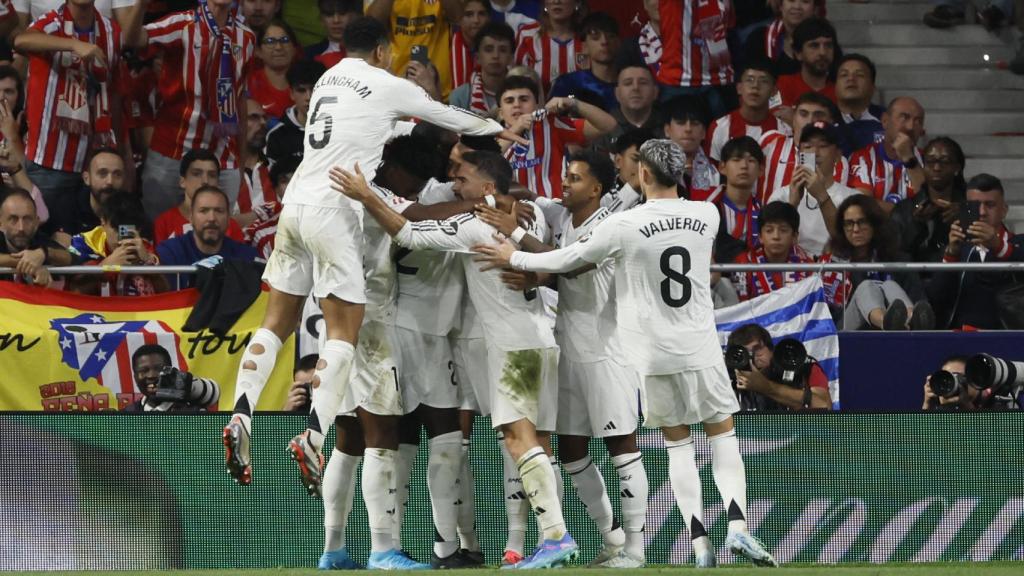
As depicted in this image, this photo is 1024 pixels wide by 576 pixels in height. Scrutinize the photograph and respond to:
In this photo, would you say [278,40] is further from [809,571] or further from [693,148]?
[809,571]

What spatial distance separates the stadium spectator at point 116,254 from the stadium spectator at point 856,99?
6.25 metres

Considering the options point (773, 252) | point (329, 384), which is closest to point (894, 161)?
point (773, 252)

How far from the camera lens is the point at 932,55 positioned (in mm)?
17766

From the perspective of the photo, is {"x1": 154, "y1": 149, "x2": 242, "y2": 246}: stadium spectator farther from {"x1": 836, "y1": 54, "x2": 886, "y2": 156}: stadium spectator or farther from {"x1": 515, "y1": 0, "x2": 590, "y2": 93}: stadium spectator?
{"x1": 836, "y1": 54, "x2": 886, "y2": 156}: stadium spectator

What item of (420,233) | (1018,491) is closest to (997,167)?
(1018,491)

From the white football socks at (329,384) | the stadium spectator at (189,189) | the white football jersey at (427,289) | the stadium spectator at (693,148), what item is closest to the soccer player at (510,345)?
the white football jersey at (427,289)

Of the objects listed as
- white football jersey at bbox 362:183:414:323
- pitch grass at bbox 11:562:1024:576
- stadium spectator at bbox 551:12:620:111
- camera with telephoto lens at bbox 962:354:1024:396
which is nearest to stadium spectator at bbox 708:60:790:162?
stadium spectator at bbox 551:12:620:111

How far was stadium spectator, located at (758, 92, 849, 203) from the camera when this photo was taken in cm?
1452

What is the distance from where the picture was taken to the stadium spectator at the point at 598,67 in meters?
15.2

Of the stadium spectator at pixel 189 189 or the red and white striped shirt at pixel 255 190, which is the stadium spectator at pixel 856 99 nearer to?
the red and white striped shirt at pixel 255 190

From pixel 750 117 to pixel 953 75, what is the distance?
11.0 ft

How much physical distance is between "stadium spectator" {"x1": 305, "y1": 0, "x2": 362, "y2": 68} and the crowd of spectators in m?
0.03

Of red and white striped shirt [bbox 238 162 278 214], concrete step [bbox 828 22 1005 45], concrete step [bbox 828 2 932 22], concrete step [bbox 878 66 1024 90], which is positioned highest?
concrete step [bbox 828 2 932 22]

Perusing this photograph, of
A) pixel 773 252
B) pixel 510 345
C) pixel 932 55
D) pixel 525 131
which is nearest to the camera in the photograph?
pixel 510 345
